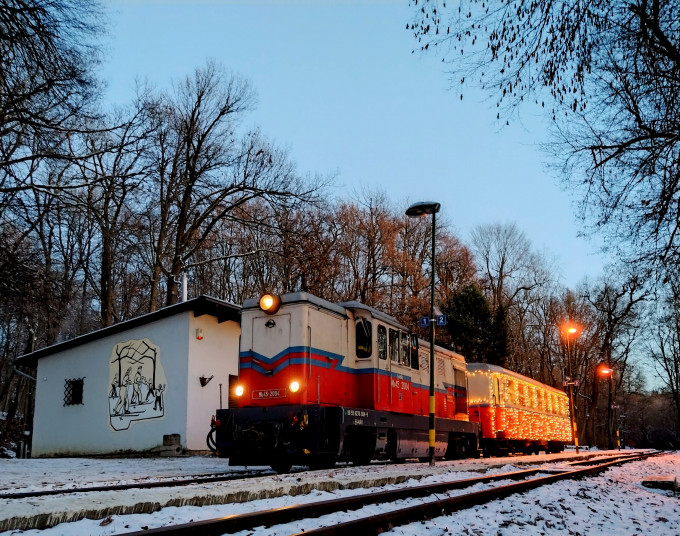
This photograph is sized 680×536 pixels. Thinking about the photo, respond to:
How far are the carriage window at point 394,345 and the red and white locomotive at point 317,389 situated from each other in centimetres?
2

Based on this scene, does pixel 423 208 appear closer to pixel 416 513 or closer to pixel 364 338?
pixel 364 338

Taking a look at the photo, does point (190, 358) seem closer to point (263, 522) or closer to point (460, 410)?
point (460, 410)

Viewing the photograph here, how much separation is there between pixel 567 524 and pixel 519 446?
17.8 metres

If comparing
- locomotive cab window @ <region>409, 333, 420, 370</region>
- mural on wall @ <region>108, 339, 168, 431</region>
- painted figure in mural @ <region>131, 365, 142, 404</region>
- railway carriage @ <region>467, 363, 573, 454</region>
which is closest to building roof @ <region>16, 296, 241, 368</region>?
mural on wall @ <region>108, 339, 168, 431</region>

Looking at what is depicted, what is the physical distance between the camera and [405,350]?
49.5 feet

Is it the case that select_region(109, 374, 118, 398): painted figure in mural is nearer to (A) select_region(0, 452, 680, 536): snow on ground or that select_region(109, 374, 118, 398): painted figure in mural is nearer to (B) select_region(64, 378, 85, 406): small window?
(B) select_region(64, 378, 85, 406): small window

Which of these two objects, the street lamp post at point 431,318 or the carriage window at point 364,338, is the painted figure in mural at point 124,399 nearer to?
the carriage window at point 364,338

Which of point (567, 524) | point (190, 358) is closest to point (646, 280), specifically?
point (567, 524)

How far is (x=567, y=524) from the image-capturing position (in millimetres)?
7305

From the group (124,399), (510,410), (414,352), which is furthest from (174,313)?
(510,410)

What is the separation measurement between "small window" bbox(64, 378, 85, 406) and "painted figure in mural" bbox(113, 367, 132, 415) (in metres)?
2.19

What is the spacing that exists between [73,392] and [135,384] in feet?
11.3

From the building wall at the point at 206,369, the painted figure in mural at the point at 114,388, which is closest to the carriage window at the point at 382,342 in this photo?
the building wall at the point at 206,369

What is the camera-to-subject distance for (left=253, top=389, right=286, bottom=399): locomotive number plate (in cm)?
1212
